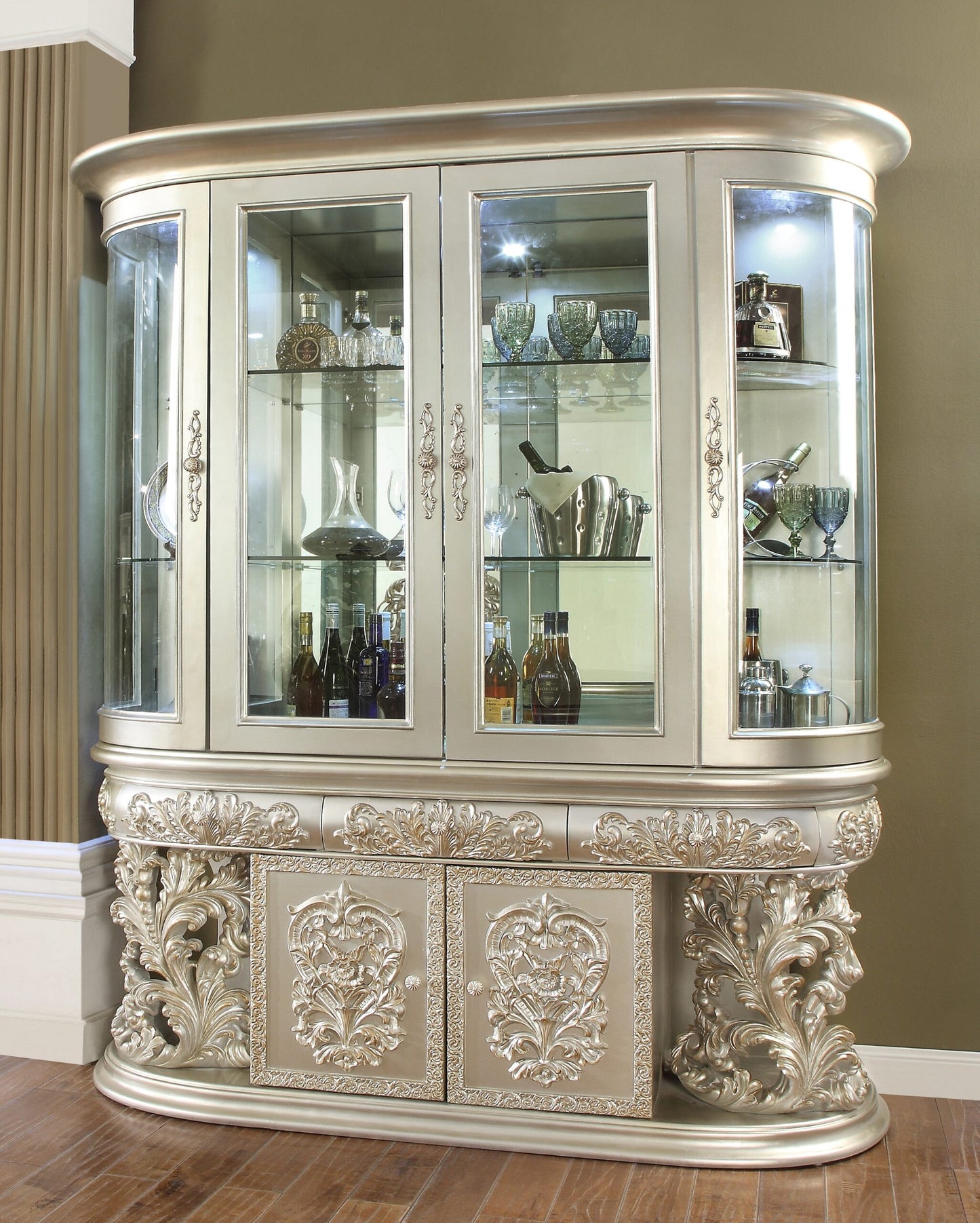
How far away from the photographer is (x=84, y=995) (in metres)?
2.82

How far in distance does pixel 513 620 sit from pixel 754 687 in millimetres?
537

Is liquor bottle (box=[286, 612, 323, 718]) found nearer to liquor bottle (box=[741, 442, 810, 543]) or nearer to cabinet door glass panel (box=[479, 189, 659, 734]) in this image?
cabinet door glass panel (box=[479, 189, 659, 734])

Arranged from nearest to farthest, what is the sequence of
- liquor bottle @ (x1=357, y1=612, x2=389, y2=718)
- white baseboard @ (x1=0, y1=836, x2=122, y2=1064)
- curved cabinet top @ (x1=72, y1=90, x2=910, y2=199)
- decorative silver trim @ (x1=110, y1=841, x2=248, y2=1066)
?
1. curved cabinet top @ (x1=72, y1=90, x2=910, y2=199)
2. liquor bottle @ (x1=357, y1=612, x2=389, y2=718)
3. decorative silver trim @ (x1=110, y1=841, x2=248, y2=1066)
4. white baseboard @ (x1=0, y1=836, x2=122, y2=1064)

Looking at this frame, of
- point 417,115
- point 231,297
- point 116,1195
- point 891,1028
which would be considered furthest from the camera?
point 891,1028

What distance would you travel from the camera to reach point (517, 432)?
2.47m

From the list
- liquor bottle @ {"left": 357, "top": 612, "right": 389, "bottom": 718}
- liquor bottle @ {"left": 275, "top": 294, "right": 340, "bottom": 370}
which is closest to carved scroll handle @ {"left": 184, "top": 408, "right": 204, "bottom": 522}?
liquor bottle @ {"left": 275, "top": 294, "right": 340, "bottom": 370}

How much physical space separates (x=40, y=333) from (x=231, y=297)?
2.15ft

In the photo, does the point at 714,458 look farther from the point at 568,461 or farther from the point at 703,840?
the point at 703,840

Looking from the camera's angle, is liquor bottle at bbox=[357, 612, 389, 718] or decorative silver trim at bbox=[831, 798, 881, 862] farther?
liquor bottle at bbox=[357, 612, 389, 718]

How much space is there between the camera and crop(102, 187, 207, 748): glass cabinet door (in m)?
2.53

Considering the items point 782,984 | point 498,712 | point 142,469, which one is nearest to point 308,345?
point 142,469

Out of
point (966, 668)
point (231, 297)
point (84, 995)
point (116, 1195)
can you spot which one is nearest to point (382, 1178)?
point (116, 1195)

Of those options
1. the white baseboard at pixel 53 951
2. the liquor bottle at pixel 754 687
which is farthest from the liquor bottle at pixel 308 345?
the white baseboard at pixel 53 951

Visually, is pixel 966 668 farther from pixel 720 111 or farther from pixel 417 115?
pixel 417 115
